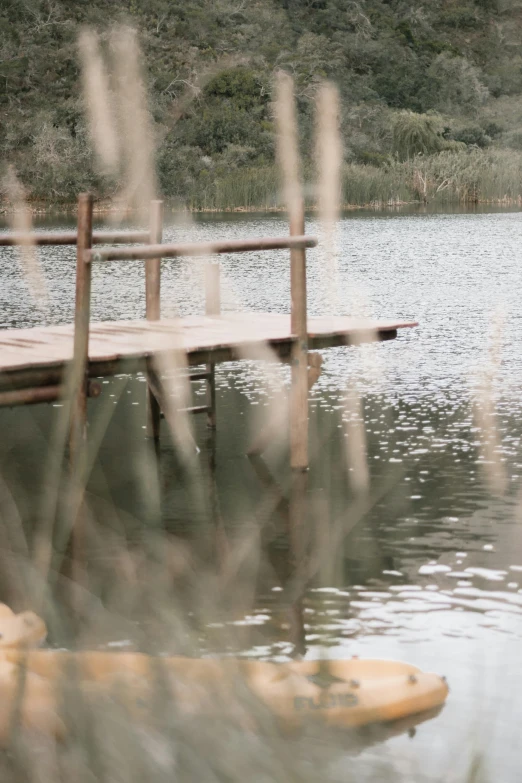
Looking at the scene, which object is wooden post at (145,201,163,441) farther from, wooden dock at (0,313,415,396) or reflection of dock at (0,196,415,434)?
wooden dock at (0,313,415,396)

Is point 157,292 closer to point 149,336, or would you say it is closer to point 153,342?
point 149,336

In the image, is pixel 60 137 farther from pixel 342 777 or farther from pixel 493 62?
pixel 342 777

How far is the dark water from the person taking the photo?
4.20 meters

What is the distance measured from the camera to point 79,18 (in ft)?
208

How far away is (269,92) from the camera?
61.0 m

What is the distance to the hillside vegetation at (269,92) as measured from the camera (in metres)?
48.1

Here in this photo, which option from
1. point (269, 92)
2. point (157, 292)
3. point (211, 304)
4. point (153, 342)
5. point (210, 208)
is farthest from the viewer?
point (269, 92)

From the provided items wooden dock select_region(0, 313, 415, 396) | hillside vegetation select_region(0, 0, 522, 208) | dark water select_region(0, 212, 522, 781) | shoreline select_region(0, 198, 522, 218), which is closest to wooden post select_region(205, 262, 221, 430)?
dark water select_region(0, 212, 522, 781)

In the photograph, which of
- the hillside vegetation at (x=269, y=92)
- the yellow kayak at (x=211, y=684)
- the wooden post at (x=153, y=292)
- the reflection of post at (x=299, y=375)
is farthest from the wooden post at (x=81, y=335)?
the hillside vegetation at (x=269, y=92)

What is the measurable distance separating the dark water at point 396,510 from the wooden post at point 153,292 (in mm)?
140

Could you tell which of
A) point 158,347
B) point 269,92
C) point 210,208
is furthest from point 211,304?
point 269,92

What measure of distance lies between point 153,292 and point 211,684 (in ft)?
19.9

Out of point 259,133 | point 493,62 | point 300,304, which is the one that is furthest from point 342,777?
point 493,62

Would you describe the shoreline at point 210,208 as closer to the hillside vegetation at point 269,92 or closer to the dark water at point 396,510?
the hillside vegetation at point 269,92
